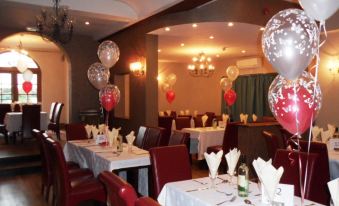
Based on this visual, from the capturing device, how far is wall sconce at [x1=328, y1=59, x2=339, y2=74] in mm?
6445

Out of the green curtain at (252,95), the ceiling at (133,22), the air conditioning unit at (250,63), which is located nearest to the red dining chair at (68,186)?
the ceiling at (133,22)

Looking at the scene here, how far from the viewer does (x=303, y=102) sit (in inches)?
80.6

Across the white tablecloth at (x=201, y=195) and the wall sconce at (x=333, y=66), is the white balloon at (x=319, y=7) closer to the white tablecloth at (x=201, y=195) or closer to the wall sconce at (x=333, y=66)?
the white tablecloth at (x=201, y=195)

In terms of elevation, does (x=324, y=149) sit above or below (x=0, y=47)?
below

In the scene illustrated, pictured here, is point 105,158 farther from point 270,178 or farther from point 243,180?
point 270,178

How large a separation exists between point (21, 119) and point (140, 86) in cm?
319

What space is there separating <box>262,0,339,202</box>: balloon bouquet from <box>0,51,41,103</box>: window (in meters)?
11.1

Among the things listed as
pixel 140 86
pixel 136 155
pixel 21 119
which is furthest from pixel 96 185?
pixel 21 119

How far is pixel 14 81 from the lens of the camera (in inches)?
464

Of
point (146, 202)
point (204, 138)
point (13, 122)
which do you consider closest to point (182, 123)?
point (204, 138)

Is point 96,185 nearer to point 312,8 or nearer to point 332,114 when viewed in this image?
point 312,8

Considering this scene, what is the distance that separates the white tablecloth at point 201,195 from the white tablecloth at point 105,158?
3.45ft

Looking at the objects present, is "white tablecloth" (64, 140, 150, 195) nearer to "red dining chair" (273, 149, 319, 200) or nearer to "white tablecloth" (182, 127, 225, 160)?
"red dining chair" (273, 149, 319, 200)

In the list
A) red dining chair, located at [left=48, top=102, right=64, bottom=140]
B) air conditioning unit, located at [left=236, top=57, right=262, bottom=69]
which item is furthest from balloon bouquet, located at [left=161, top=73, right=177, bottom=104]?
red dining chair, located at [left=48, top=102, right=64, bottom=140]
